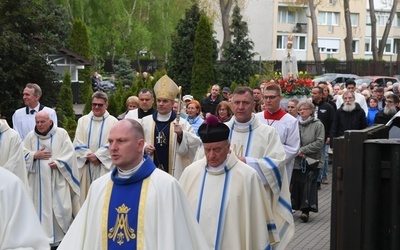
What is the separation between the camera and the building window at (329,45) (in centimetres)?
8256

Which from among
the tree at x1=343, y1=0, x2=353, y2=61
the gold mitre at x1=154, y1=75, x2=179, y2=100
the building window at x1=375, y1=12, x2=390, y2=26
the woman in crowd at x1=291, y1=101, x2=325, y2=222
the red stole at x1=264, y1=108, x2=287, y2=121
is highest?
the building window at x1=375, y1=12, x2=390, y2=26

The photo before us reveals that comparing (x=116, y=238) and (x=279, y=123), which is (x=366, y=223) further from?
(x=279, y=123)

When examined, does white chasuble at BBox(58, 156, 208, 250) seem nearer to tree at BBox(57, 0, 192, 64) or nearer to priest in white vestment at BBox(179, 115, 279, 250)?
priest in white vestment at BBox(179, 115, 279, 250)

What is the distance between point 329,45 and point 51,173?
2874 inches

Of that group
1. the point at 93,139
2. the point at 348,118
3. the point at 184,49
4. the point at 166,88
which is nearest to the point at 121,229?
the point at 166,88

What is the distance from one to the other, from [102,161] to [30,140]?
107cm

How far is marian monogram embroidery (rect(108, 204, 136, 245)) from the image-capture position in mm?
6258

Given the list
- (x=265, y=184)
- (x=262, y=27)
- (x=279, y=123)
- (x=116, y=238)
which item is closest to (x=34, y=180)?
(x=279, y=123)

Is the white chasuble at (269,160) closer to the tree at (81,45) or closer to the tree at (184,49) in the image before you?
the tree at (184,49)

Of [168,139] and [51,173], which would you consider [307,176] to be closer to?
[168,139]

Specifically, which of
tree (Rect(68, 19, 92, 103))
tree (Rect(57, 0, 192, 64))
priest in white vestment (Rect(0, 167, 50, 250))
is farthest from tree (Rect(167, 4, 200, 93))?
tree (Rect(57, 0, 192, 64))

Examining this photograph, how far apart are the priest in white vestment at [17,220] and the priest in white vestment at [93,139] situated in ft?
22.6

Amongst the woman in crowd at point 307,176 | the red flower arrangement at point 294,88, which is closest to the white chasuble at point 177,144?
the woman in crowd at point 307,176

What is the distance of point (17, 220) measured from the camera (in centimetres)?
548
